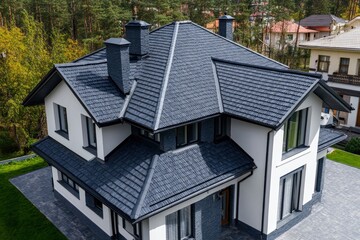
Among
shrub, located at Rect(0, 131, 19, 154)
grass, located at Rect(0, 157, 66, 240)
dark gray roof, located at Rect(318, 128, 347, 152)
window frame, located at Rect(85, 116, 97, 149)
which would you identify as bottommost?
shrub, located at Rect(0, 131, 19, 154)

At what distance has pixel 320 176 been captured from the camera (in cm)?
1642

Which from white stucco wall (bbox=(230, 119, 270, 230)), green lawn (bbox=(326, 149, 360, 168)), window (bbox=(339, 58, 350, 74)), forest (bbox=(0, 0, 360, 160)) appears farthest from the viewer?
window (bbox=(339, 58, 350, 74))

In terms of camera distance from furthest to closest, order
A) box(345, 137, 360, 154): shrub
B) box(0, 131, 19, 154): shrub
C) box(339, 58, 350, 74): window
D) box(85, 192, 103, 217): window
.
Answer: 1. box(339, 58, 350, 74): window
2. box(0, 131, 19, 154): shrub
3. box(345, 137, 360, 154): shrub
4. box(85, 192, 103, 217): window

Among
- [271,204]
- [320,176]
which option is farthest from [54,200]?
[320,176]

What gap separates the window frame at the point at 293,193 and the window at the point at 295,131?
111 cm

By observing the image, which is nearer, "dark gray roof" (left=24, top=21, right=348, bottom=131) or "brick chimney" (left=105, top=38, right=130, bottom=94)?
"dark gray roof" (left=24, top=21, right=348, bottom=131)

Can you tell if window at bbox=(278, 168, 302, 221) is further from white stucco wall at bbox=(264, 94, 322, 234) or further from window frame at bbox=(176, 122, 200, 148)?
window frame at bbox=(176, 122, 200, 148)

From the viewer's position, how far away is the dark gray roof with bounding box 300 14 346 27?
212 feet

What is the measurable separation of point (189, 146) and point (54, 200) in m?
8.44

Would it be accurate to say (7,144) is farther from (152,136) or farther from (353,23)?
(353,23)

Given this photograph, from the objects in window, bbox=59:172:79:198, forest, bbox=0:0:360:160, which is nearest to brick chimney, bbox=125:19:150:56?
window, bbox=59:172:79:198

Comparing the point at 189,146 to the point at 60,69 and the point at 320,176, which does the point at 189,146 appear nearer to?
the point at 60,69

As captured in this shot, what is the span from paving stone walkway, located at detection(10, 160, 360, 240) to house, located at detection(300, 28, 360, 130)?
1031cm

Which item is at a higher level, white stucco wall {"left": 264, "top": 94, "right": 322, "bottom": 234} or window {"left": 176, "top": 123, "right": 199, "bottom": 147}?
window {"left": 176, "top": 123, "right": 199, "bottom": 147}
